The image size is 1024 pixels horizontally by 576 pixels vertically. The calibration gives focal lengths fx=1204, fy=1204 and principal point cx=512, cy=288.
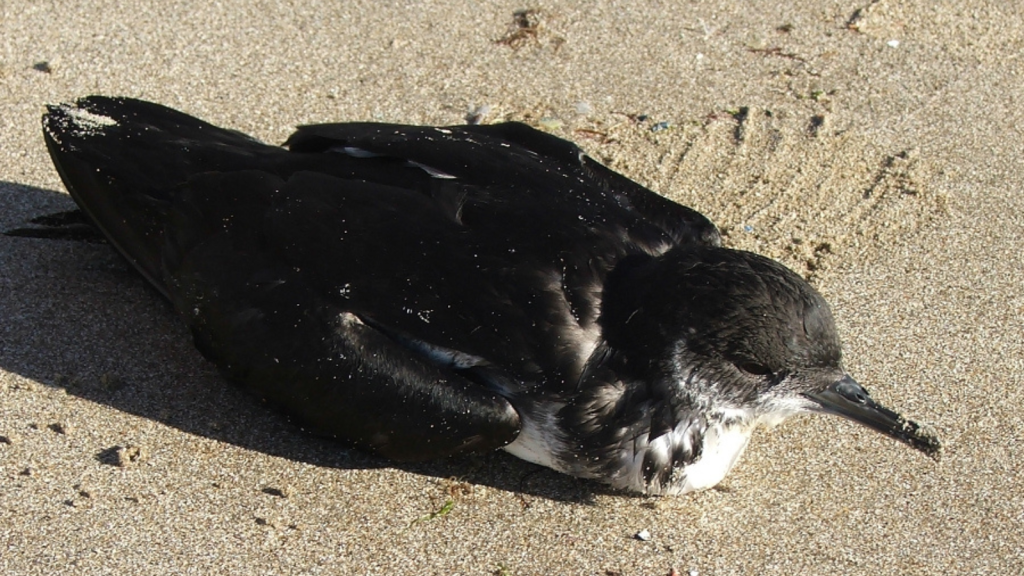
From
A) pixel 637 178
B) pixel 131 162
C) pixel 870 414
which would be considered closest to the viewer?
pixel 870 414

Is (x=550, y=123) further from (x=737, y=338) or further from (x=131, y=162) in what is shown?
(x=737, y=338)

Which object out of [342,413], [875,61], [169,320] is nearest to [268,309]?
[342,413]

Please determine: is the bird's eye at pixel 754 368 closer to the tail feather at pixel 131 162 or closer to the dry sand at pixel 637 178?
the dry sand at pixel 637 178

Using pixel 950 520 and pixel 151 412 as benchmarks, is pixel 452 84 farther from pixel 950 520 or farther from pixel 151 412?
pixel 950 520

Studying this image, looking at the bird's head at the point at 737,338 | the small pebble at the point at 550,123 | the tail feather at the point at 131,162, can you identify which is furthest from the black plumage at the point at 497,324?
the small pebble at the point at 550,123

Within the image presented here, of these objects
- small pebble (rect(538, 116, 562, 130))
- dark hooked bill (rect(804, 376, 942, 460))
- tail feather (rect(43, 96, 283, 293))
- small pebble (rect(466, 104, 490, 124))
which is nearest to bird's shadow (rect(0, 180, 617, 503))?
tail feather (rect(43, 96, 283, 293))

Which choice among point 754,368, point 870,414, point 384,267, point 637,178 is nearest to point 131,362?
point 384,267

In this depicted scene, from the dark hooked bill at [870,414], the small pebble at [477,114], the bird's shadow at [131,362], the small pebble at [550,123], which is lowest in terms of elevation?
the bird's shadow at [131,362]
